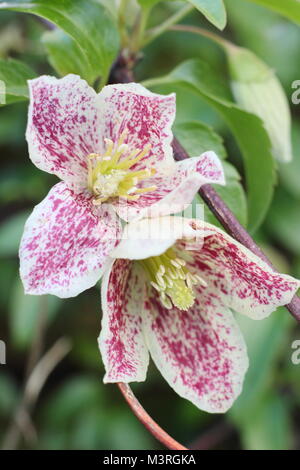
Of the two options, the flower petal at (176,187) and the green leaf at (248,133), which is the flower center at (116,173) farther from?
the green leaf at (248,133)

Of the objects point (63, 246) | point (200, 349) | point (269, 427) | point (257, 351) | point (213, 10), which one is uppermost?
point (213, 10)

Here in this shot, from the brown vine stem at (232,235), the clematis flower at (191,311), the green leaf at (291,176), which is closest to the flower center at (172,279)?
the clematis flower at (191,311)

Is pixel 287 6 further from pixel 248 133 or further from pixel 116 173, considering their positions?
pixel 116 173

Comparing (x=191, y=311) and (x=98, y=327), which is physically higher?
(x=191, y=311)

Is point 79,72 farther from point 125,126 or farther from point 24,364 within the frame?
point 24,364

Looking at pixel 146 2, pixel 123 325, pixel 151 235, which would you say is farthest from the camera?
pixel 146 2

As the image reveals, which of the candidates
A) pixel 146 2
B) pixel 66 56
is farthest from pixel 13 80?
pixel 146 2

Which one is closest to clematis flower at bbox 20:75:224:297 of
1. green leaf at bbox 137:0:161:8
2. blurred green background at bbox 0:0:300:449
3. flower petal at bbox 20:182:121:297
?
flower petal at bbox 20:182:121:297
